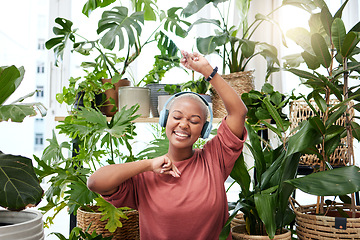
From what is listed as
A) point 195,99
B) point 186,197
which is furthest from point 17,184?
point 195,99

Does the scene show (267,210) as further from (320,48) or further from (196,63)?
(320,48)

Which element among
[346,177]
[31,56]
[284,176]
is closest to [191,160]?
[284,176]

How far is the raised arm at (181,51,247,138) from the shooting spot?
110cm

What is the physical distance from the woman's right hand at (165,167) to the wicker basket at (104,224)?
0.67m

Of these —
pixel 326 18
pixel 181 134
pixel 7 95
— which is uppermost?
pixel 326 18

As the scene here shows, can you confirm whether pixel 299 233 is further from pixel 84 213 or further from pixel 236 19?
pixel 236 19

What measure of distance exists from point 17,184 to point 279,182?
2.74ft

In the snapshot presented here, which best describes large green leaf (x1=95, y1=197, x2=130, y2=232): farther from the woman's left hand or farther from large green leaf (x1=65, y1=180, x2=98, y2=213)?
the woman's left hand

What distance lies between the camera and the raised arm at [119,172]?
106 cm

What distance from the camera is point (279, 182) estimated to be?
122 cm

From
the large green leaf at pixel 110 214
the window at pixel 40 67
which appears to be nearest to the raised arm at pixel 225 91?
the large green leaf at pixel 110 214

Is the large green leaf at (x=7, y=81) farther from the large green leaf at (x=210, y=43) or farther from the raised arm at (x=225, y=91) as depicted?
the large green leaf at (x=210, y=43)

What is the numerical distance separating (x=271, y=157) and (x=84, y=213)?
0.90m

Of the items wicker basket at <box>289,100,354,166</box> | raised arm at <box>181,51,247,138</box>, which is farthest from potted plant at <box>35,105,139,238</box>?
wicker basket at <box>289,100,354,166</box>
